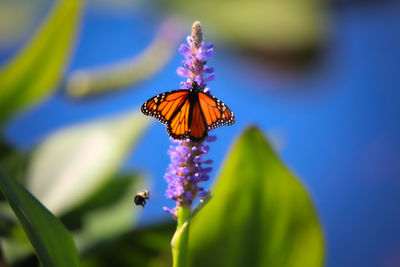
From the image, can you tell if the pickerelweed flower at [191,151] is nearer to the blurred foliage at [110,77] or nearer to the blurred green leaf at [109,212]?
the blurred green leaf at [109,212]

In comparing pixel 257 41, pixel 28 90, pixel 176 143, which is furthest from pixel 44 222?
pixel 257 41

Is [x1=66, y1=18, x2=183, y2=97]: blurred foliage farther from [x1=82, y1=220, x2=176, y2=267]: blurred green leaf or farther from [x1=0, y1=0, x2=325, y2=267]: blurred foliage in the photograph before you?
[x1=82, y1=220, x2=176, y2=267]: blurred green leaf

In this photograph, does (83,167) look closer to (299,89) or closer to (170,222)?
(170,222)

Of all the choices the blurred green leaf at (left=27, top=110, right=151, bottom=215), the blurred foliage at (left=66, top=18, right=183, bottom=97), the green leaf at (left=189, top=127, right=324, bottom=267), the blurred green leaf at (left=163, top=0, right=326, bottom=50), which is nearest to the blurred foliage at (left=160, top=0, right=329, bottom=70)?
the blurred green leaf at (left=163, top=0, right=326, bottom=50)

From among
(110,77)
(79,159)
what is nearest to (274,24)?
(110,77)

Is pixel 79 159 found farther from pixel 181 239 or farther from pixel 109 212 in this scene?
pixel 181 239

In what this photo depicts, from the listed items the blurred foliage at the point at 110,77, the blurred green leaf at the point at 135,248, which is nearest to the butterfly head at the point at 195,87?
the blurred green leaf at the point at 135,248

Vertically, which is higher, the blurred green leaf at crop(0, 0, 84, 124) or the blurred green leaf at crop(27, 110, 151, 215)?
the blurred green leaf at crop(0, 0, 84, 124)
